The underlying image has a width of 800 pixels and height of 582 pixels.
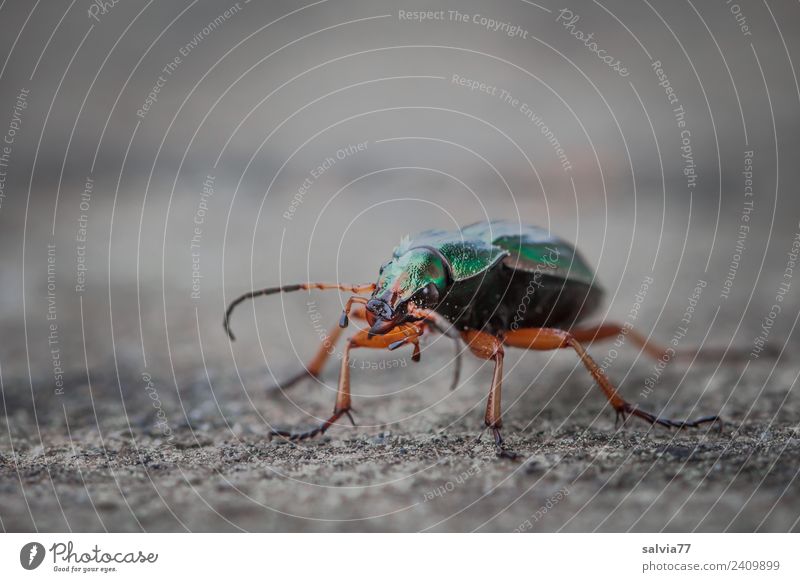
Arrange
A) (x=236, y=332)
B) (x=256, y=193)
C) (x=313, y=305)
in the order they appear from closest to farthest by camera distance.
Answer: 1. (x=236, y=332)
2. (x=313, y=305)
3. (x=256, y=193)

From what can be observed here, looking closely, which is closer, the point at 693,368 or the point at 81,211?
the point at 693,368

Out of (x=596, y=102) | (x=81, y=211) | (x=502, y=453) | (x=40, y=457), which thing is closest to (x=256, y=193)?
(x=81, y=211)

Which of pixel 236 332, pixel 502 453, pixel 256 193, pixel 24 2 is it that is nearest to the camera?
pixel 502 453

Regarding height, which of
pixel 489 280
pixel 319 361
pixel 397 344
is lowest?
pixel 319 361

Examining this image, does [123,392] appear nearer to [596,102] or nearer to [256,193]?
[256,193]

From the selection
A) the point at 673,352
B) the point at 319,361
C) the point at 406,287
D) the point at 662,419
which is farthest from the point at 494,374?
the point at 673,352

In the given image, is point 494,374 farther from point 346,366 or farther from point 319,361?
point 319,361

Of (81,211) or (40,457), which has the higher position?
(81,211)
